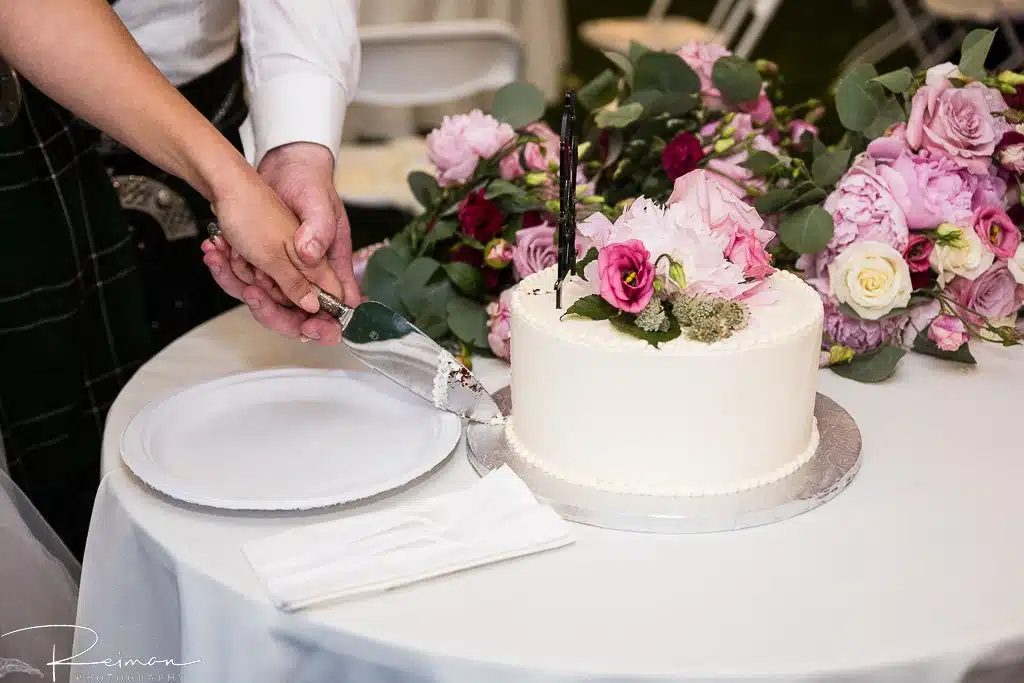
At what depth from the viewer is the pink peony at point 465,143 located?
143cm

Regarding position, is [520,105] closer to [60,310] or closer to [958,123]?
[958,123]

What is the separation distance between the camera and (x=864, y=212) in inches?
51.4

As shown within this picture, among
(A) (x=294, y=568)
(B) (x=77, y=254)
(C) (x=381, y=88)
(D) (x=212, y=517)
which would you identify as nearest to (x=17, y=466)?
(B) (x=77, y=254)

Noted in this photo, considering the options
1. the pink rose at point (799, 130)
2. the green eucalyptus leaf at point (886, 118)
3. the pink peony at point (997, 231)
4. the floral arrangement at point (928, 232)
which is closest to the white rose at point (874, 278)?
the floral arrangement at point (928, 232)

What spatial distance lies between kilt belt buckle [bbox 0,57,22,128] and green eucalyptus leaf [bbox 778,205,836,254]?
3.39 feet

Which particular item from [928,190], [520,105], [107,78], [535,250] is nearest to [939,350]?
[928,190]

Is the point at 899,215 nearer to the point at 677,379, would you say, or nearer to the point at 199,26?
the point at 677,379

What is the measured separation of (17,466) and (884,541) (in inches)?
47.9

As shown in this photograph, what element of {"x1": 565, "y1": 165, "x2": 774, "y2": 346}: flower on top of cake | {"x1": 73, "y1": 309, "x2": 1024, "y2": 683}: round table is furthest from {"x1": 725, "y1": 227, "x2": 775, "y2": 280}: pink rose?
{"x1": 73, "y1": 309, "x2": 1024, "y2": 683}: round table

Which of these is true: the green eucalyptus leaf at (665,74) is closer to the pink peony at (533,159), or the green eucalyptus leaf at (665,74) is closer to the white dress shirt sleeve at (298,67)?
the pink peony at (533,159)

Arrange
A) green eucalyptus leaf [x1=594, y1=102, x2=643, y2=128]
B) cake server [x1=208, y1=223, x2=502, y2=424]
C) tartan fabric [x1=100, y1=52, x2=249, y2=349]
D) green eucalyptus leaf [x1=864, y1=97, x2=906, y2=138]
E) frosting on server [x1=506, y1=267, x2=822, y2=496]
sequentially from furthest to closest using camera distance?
tartan fabric [x1=100, y1=52, x2=249, y2=349], green eucalyptus leaf [x1=594, y1=102, x2=643, y2=128], green eucalyptus leaf [x1=864, y1=97, x2=906, y2=138], cake server [x1=208, y1=223, x2=502, y2=424], frosting on server [x1=506, y1=267, x2=822, y2=496]

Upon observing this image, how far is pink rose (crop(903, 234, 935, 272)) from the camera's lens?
1.30m

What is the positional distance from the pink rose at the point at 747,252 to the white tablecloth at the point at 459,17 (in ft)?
9.96

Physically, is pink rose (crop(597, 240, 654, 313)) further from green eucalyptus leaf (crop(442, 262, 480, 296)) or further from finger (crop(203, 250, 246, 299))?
finger (crop(203, 250, 246, 299))
